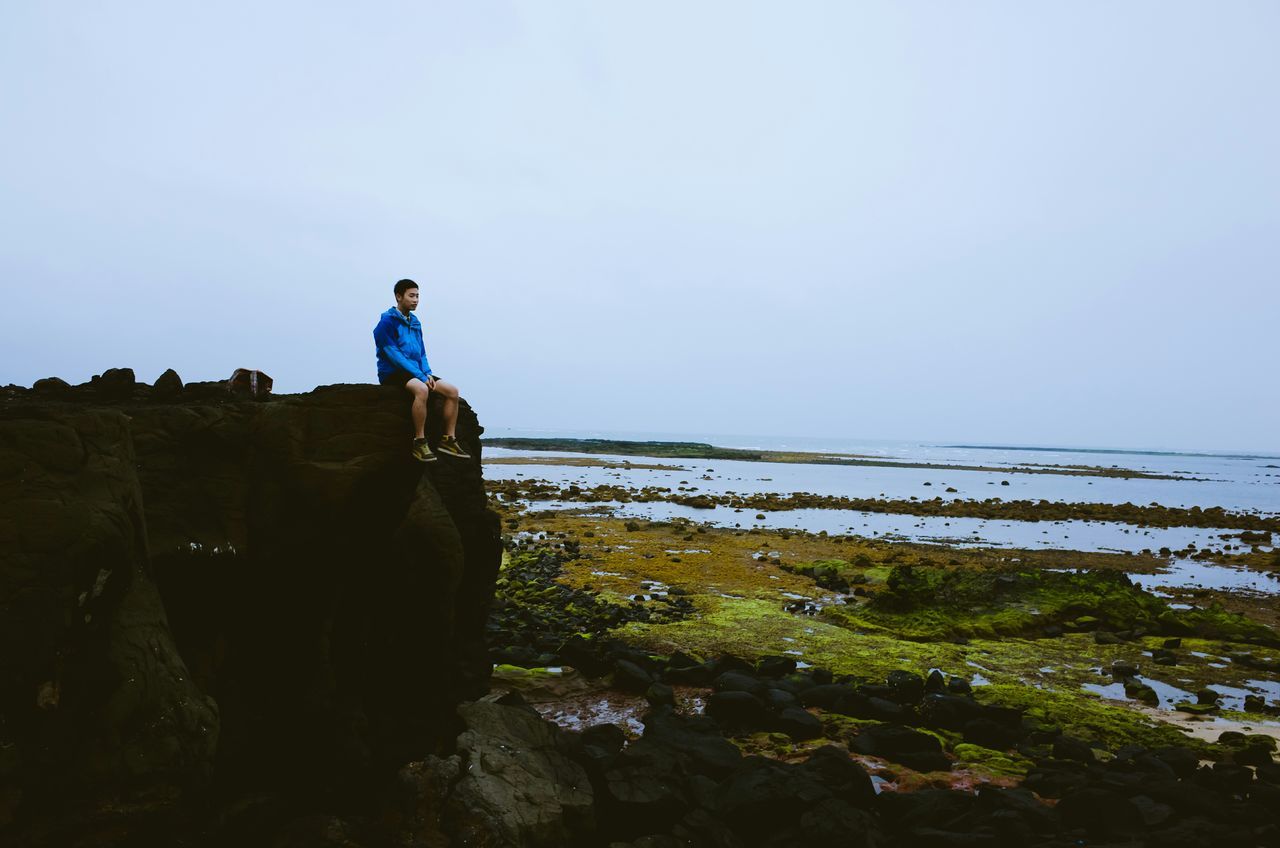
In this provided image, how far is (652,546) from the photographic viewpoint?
1136 inches

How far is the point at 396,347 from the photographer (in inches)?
307

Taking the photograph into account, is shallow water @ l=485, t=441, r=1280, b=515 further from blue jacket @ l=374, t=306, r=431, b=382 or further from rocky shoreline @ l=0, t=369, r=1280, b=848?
blue jacket @ l=374, t=306, r=431, b=382

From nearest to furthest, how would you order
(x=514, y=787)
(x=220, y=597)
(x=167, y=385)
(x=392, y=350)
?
(x=220, y=597), (x=392, y=350), (x=514, y=787), (x=167, y=385)

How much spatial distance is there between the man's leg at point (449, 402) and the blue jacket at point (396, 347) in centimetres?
20

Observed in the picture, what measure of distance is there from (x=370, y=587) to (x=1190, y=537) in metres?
46.3

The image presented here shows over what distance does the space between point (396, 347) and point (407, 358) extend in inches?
7.1

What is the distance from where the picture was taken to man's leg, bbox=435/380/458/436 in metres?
7.73

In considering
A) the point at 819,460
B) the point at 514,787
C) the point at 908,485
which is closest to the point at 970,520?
the point at 908,485

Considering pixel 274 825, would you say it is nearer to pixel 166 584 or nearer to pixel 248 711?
pixel 248 711

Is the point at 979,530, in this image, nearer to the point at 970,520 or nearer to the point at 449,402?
the point at 970,520

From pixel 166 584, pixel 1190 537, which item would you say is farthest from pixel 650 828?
pixel 1190 537

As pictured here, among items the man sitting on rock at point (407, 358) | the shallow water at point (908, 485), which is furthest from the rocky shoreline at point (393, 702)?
the shallow water at point (908, 485)

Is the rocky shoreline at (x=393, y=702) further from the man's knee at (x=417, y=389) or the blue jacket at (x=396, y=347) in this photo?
the blue jacket at (x=396, y=347)

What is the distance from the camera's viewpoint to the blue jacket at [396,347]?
7656 millimetres
